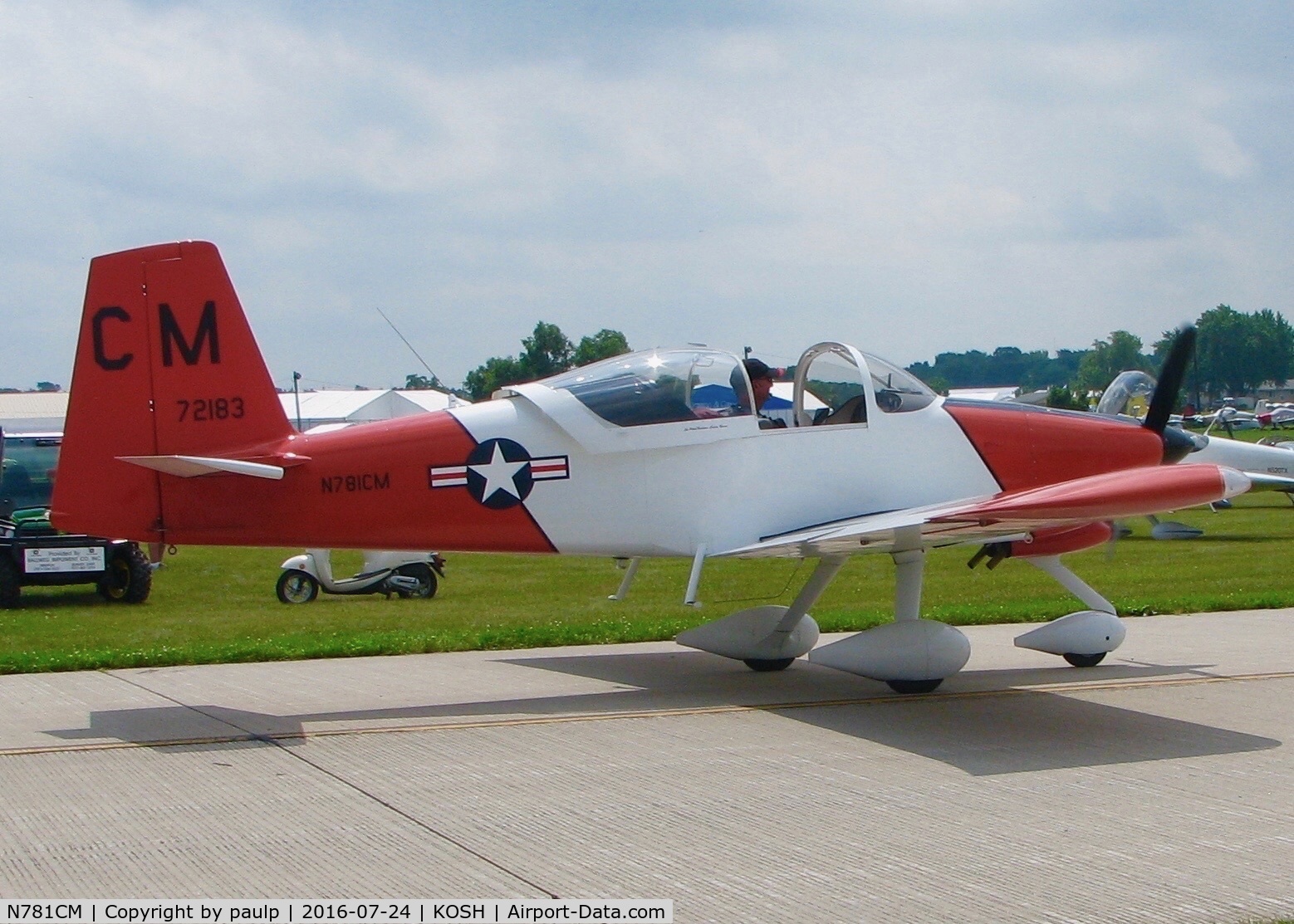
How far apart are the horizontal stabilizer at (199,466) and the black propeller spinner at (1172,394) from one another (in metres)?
6.08

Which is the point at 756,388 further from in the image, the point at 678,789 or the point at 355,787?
the point at 355,787

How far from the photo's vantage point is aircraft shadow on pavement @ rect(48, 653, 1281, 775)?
24.6 ft

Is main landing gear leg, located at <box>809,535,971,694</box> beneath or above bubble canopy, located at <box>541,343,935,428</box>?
beneath

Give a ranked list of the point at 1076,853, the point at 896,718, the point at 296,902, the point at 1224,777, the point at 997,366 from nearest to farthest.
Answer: the point at 296,902 → the point at 1076,853 → the point at 1224,777 → the point at 896,718 → the point at 997,366

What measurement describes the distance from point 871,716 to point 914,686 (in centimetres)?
75

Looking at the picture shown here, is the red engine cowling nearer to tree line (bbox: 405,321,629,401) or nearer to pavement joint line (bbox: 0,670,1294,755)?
pavement joint line (bbox: 0,670,1294,755)

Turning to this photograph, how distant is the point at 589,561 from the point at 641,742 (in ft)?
53.6

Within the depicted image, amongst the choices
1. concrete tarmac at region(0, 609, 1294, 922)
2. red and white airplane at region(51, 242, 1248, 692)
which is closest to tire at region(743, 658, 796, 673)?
concrete tarmac at region(0, 609, 1294, 922)

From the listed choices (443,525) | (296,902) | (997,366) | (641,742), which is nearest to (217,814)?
(296,902)

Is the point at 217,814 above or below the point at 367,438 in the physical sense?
below

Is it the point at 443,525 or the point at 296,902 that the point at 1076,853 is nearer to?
the point at 296,902

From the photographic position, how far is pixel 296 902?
473 centimetres

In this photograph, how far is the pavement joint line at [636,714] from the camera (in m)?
7.60

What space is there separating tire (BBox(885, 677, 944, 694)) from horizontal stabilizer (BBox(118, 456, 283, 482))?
4199 mm
